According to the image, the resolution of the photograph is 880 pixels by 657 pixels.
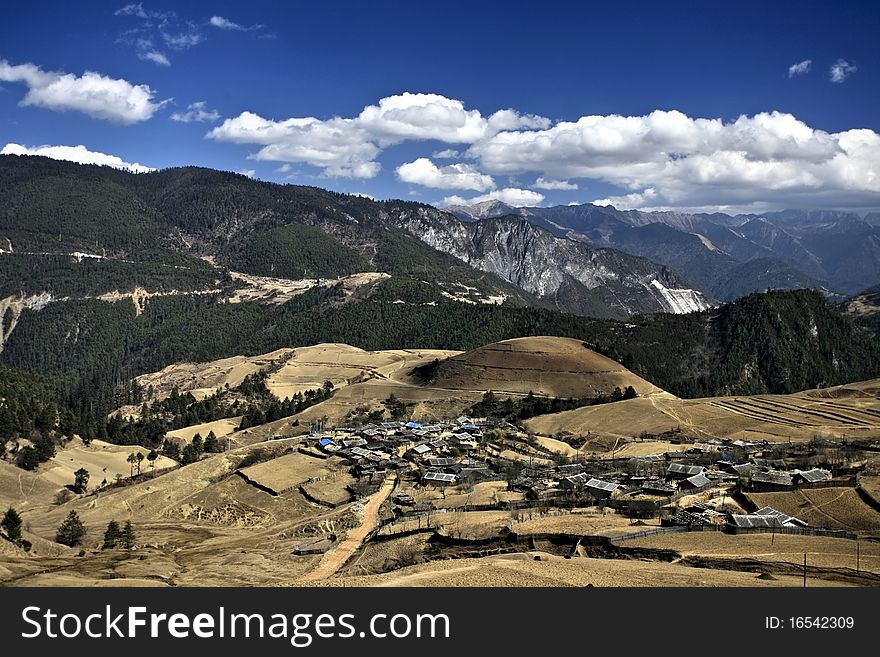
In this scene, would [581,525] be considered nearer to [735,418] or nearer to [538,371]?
[735,418]

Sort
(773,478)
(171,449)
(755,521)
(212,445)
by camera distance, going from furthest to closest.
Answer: (171,449), (212,445), (773,478), (755,521)

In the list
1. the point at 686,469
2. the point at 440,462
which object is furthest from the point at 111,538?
the point at 686,469

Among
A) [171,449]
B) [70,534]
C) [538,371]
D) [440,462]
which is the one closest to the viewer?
[70,534]

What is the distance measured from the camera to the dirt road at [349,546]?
173 ft

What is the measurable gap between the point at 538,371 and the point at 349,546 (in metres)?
107

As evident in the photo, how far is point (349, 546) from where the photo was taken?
196ft

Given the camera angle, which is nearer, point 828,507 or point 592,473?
point 828,507

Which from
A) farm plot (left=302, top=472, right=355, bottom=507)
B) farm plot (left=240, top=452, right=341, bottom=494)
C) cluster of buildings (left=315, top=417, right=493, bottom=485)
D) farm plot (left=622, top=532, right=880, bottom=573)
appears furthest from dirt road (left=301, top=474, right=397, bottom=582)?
farm plot (left=622, top=532, right=880, bottom=573)

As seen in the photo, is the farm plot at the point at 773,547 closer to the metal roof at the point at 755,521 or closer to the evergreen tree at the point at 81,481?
the metal roof at the point at 755,521

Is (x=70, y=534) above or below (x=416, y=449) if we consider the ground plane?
below

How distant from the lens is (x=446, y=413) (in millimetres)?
140125

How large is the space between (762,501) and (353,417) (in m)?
90.2

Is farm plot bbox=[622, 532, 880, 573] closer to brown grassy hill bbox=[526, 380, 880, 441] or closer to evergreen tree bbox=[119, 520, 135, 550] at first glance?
evergreen tree bbox=[119, 520, 135, 550]
